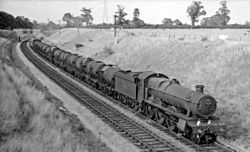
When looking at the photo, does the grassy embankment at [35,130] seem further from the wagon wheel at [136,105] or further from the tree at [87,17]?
the tree at [87,17]

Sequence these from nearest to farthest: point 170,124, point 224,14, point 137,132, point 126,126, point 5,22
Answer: point 137,132 → point 170,124 → point 126,126 → point 224,14 → point 5,22

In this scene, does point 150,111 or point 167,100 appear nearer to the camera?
point 167,100

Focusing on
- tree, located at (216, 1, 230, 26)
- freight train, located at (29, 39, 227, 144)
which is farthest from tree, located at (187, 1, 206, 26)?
freight train, located at (29, 39, 227, 144)

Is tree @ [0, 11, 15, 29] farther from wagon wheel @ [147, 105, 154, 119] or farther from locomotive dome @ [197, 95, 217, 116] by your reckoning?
locomotive dome @ [197, 95, 217, 116]

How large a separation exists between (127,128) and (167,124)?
246 centimetres

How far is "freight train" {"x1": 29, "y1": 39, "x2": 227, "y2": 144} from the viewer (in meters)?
14.9

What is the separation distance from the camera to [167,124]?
17.2 metres

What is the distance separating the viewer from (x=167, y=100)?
16953mm

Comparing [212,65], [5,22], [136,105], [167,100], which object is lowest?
[136,105]

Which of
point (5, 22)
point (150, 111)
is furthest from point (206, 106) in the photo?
point (5, 22)

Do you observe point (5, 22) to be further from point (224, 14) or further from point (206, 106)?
point (206, 106)

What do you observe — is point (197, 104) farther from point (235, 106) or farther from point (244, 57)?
point (244, 57)

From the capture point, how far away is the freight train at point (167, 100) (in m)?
14.9

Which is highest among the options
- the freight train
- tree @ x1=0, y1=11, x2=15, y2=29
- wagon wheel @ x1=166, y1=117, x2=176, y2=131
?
tree @ x1=0, y1=11, x2=15, y2=29
